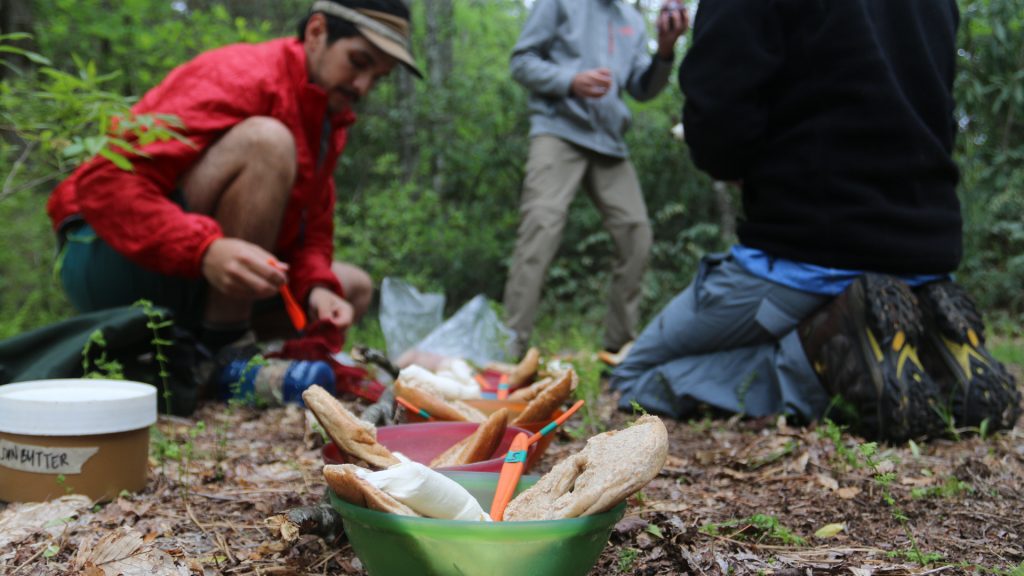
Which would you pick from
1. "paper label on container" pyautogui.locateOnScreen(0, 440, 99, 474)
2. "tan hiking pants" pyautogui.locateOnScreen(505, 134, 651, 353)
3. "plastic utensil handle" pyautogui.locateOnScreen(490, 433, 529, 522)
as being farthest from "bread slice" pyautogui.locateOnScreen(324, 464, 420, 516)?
"tan hiking pants" pyautogui.locateOnScreen(505, 134, 651, 353)

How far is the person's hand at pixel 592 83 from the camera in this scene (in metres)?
3.64

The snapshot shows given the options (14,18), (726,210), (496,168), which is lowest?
(726,210)

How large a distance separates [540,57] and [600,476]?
3287mm

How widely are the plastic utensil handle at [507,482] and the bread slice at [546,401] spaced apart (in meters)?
0.32

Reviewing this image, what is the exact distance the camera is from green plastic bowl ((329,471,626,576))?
852mm

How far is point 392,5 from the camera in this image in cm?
280

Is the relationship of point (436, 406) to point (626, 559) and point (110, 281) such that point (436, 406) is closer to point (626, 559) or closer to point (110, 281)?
point (626, 559)

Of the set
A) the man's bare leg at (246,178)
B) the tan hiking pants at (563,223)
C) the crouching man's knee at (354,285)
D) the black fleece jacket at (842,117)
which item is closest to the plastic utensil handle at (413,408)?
the man's bare leg at (246,178)

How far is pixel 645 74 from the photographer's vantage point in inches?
158

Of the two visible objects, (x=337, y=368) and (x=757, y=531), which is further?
(x=337, y=368)

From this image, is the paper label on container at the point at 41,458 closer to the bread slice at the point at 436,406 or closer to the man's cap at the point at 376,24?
the bread slice at the point at 436,406

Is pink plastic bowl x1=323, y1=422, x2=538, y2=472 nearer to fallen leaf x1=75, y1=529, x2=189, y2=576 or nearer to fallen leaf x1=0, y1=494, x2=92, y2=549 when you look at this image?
fallen leaf x1=75, y1=529, x2=189, y2=576

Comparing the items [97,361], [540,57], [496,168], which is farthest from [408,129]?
[97,361]

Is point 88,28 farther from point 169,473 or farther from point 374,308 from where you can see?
point 169,473
